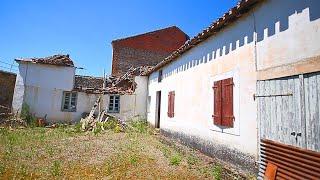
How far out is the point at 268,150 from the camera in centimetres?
482

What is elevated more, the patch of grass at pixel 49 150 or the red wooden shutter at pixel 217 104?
the red wooden shutter at pixel 217 104

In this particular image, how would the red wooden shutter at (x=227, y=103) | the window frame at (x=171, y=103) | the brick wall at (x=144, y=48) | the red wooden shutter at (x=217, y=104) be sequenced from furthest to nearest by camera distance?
the brick wall at (x=144, y=48) < the window frame at (x=171, y=103) < the red wooden shutter at (x=217, y=104) < the red wooden shutter at (x=227, y=103)

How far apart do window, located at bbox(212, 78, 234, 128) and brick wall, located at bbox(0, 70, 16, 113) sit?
51.3 ft

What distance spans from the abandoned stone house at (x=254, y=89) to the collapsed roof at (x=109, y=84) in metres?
6.85

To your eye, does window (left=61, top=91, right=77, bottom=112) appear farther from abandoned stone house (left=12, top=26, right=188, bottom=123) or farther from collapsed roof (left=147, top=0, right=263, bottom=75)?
collapsed roof (left=147, top=0, right=263, bottom=75)

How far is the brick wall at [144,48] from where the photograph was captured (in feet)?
81.6

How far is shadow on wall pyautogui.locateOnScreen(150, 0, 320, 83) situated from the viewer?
179 inches

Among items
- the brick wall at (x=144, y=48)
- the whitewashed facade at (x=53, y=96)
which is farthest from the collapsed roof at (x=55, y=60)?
the brick wall at (x=144, y=48)

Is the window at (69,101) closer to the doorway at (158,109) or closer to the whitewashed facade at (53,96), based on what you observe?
the whitewashed facade at (53,96)

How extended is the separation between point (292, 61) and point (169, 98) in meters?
8.26

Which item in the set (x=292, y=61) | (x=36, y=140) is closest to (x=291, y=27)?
(x=292, y=61)

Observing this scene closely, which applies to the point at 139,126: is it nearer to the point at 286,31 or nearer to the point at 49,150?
the point at 49,150

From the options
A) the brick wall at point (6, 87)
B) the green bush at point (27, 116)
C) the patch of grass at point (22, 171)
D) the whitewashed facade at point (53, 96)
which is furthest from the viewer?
the brick wall at point (6, 87)

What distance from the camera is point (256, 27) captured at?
577 centimetres
